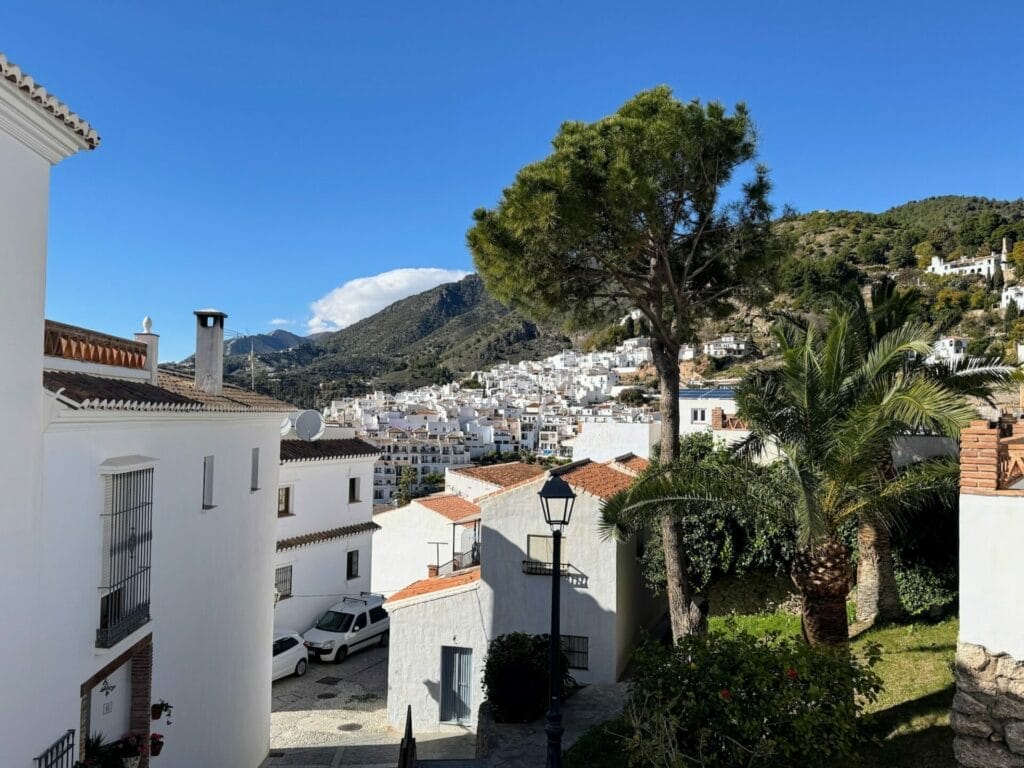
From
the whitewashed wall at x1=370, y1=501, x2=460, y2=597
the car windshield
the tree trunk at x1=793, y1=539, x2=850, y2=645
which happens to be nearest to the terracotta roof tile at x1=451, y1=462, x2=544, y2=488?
the whitewashed wall at x1=370, y1=501, x2=460, y2=597

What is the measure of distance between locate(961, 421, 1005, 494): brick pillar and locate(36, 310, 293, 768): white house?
8.26m

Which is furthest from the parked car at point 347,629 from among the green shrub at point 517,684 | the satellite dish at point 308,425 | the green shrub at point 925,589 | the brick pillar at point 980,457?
the brick pillar at point 980,457

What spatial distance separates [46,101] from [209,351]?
7.48 metres

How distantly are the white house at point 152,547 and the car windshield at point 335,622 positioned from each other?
189 inches

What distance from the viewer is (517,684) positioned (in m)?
12.0

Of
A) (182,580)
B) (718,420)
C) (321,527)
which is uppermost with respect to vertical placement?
(718,420)

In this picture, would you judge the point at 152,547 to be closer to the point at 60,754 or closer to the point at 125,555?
the point at 125,555

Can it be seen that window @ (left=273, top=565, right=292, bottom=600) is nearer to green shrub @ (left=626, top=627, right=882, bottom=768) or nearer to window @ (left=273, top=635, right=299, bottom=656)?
window @ (left=273, top=635, right=299, bottom=656)

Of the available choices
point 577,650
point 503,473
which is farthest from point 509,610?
point 503,473

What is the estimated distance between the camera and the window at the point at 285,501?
61.6ft

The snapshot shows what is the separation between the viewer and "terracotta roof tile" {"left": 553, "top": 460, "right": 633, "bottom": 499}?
14.2 metres

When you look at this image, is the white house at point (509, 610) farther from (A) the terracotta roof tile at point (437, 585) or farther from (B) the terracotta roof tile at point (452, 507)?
(B) the terracotta roof tile at point (452, 507)


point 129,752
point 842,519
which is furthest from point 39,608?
point 842,519

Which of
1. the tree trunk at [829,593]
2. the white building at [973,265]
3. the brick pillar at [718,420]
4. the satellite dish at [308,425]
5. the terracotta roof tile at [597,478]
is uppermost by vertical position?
the white building at [973,265]
